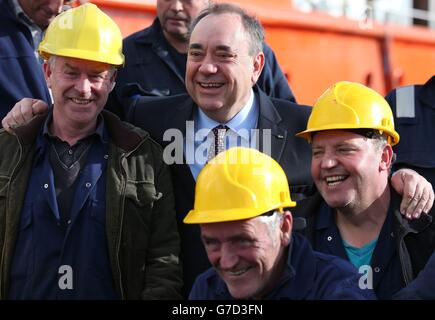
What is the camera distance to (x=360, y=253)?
4293mm

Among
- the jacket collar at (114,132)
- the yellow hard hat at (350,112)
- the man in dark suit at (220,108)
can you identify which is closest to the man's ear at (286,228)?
the yellow hard hat at (350,112)

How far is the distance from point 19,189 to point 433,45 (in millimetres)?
9563

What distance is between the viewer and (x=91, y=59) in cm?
445

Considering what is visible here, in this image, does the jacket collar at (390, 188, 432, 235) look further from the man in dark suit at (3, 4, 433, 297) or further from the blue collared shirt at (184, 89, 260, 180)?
the blue collared shirt at (184, 89, 260, 180)

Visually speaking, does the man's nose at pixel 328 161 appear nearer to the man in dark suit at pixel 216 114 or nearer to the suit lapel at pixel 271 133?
the man in dark suit at pixel 216 114

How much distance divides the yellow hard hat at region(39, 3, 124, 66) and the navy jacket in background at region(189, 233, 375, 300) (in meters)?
1.28

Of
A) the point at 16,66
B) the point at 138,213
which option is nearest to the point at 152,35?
the point at 16,66

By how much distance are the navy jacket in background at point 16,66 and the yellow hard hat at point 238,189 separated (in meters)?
1.61

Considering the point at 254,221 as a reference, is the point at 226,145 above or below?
above

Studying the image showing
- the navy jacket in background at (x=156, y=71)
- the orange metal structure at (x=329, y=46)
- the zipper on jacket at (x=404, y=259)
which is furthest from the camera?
the orange metal structure at (x=329, y=46)

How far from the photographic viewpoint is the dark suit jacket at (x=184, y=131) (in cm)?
463

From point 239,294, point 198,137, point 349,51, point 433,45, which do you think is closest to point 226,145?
point 198,137

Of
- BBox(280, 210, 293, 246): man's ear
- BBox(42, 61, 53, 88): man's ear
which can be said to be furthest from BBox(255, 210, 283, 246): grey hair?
BBox(42, 61, 53, 88): man's ear
